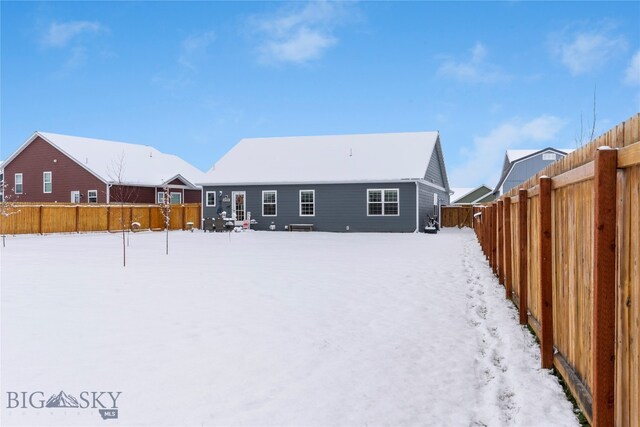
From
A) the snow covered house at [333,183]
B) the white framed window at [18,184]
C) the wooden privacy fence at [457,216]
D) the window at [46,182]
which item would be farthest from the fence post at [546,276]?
the white framed window at [18,184]

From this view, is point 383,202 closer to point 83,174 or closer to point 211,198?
point 211,198

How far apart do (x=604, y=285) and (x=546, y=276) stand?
1.90 meters

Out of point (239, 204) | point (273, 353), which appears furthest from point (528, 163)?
point (273, 353)

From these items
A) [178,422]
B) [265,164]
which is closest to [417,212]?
[265,164]

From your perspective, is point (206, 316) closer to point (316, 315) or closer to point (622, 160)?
point (316, 315)

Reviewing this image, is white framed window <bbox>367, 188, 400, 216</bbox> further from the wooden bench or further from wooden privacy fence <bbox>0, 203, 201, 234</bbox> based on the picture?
wooden privacy fence <bbox>0, 203, 201, 234</bbox>

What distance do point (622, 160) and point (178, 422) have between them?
326cm

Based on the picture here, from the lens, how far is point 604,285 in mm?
2871

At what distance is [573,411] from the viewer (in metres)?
3.76

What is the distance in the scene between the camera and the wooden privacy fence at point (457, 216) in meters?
36.2

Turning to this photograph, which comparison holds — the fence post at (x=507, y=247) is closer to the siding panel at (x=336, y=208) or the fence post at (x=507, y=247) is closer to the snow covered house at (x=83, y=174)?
the siding panel at (x=336, y=208)

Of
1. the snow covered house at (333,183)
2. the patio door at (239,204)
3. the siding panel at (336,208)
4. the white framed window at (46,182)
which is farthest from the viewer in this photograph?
the white framed window at (46,182)

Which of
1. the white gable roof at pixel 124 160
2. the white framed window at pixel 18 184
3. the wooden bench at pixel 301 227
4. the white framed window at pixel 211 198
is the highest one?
the white gable roof at pixel 124 160

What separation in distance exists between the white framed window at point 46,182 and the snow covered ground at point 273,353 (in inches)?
1207
